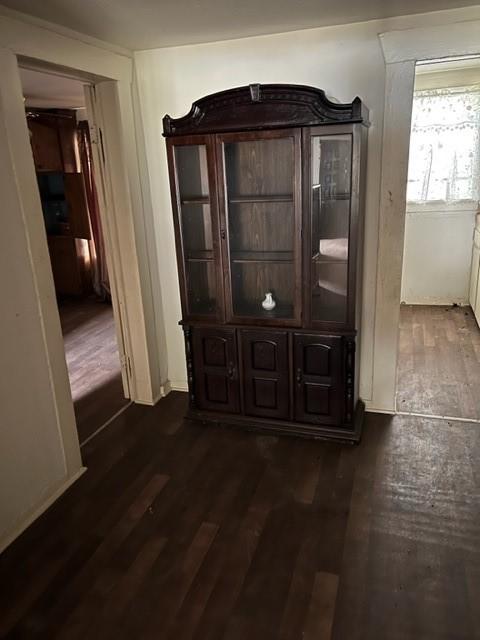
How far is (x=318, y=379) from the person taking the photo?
9.71ft

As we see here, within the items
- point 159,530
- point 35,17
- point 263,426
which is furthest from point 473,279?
point 35,17

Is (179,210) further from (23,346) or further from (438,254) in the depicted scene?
(438,254)

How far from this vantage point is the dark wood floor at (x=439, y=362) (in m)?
3.39

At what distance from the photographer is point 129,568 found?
210cm

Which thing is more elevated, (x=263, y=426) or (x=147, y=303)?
(x=147, y=303)

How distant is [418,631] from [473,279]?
4.14 metres

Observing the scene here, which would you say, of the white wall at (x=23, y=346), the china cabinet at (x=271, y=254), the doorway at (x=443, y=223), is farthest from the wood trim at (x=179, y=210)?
the doorway at (x=443, y=223)

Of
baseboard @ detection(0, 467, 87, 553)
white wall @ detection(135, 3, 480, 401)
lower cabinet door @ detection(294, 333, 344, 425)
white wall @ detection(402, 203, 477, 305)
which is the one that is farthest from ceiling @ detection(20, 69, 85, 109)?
white wall @ detection(402, 203, 477, 305)

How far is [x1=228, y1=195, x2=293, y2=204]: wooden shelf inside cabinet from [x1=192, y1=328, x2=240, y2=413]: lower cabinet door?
0.80m

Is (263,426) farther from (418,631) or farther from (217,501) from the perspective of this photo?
(418,631)

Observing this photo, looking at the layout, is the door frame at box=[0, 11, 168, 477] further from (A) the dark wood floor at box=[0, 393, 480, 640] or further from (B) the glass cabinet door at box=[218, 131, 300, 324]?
(B) the glass cabinet door at box=[218, 131, 300, 324]

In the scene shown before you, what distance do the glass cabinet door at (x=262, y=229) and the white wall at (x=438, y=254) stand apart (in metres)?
2.97

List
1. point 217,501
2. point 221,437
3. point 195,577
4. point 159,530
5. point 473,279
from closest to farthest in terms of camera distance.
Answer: point 195,577, point 159,530, point 217,501, point 221,437, point 473,279

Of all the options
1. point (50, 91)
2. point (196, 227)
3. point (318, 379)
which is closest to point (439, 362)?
point (318, 379)
